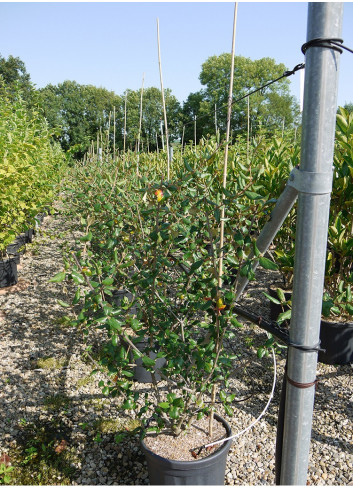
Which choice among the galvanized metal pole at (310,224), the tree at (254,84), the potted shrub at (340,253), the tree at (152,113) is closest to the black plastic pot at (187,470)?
the galvanized metal pole at (310,224)

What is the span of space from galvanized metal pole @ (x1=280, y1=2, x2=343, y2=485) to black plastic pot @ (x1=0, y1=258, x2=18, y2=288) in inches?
165

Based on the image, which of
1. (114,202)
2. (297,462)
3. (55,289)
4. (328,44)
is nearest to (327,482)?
(297,462)

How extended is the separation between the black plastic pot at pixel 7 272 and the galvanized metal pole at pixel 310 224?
4195 mm

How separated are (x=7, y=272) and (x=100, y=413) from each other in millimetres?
2819

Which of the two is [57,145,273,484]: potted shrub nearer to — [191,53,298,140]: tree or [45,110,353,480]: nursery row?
[45,110,353,480]: nursery row

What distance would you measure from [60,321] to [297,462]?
2.91m

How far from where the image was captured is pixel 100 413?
242cm

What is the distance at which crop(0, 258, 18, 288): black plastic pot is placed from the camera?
464cm

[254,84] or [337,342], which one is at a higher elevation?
[254,84]

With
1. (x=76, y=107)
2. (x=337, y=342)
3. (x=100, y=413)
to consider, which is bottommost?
(x=100, y=413)

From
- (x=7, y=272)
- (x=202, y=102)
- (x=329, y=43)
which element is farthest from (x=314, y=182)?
(x=202, y=102)

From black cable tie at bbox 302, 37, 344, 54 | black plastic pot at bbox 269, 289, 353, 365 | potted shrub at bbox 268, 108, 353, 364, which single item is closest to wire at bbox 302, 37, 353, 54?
black cable tie at bbox 302, 37, 344, 54

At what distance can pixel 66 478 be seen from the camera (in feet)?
6.36

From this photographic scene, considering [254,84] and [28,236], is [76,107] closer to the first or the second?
[254,84]
